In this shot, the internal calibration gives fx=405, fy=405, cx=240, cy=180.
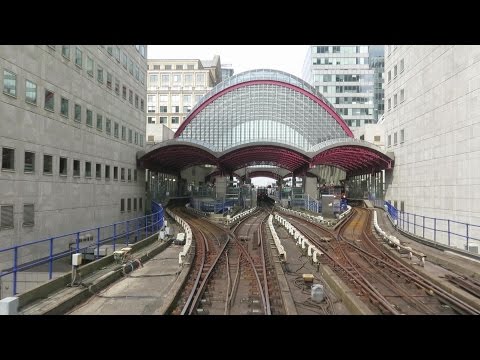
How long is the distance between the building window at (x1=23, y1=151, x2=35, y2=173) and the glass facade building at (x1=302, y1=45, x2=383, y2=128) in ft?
308

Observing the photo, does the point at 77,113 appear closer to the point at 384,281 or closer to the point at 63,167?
the point at 63,167

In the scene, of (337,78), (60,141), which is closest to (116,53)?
(60,141)

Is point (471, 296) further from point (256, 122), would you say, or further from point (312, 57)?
point (312, 57)

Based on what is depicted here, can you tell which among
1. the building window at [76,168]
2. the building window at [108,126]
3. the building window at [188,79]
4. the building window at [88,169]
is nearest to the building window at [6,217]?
the building window at [76,168]

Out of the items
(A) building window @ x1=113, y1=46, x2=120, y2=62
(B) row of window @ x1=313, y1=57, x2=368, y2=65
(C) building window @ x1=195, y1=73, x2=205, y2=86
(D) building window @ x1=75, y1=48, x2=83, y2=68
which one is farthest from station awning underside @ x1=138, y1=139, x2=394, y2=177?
(B) row of window @ x1=313, y1=57, x2=368, y2=65

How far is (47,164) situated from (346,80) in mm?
96390

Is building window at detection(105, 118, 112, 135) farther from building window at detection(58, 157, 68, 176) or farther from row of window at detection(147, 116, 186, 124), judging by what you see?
row of window at detection(147, 116, 186, 124)

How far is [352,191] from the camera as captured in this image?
2579 inches

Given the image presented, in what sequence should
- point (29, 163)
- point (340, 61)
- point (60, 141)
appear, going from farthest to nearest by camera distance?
point (340, 61)
point (60, 141)
point (29, 163)

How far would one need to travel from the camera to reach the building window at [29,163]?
787 inches

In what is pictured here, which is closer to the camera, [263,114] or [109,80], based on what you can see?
[109,80]

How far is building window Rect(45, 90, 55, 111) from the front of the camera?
22.1 metres

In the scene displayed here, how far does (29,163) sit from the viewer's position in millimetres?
20359
